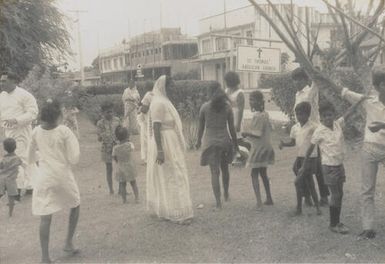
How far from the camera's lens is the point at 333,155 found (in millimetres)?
5688

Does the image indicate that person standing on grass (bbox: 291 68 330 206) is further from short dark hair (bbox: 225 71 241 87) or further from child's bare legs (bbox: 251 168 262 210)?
short dark hair (bbox: 225 71 241 87)

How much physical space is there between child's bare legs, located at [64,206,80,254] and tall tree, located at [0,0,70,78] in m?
19.1

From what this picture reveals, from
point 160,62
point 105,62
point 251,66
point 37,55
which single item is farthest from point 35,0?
point 105,62

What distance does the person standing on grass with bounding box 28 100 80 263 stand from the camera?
5.34 meters

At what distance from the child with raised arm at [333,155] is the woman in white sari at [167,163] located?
5.40 ft

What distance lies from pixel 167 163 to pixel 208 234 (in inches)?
39.8

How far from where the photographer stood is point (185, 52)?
58188 mm

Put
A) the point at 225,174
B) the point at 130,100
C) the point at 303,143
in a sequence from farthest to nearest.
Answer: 1. the point at 130,100
2. the point at 225,174
3. the point at 303,143

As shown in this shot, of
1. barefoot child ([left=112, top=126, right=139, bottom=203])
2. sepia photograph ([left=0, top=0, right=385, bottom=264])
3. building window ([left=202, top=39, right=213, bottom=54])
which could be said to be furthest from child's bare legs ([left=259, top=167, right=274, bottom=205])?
building window ([left=202, top=39, right=213, bottom=54])

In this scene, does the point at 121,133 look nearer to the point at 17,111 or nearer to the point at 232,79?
the point at 232,79

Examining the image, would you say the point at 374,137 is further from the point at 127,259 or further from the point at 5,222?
the point at 5,222

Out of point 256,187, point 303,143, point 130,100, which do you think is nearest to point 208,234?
point 256,187

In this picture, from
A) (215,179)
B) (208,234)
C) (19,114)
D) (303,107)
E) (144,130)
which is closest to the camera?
(208,234)

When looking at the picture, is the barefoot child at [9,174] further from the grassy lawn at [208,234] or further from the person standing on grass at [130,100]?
the person standing on grass at [130,100]
